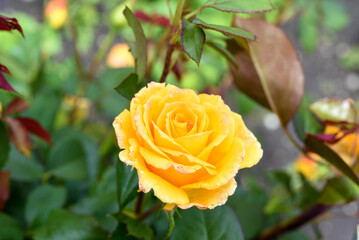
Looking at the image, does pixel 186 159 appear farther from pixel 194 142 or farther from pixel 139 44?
pixel 139 44

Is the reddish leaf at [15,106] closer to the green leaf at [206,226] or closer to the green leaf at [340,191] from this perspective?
the green leaf at [206,226]

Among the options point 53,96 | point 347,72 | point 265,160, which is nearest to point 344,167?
point 53,96

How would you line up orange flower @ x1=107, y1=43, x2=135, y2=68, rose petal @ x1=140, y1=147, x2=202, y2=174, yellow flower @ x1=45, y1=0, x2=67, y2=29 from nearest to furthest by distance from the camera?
1. rose petal @ x1=140, y1=147, x2=202, y2=174
2. yellow flower @ x1=45, y1=0, x2=67, y2=29
3. orange flower @ x1=107, y1=43, x2=135, y2=68

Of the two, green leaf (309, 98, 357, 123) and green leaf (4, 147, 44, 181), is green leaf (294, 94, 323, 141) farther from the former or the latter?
green leaf (4, 147, 44, 181)

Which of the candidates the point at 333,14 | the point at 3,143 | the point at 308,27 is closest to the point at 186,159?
the point at 3,143

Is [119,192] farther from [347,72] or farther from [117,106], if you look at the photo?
[347,72]

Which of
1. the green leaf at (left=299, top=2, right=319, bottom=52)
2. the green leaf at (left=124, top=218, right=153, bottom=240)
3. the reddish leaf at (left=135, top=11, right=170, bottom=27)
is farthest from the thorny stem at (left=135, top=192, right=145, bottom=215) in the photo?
the green leaf at (left=299, top=2, right=319, bottom=52)

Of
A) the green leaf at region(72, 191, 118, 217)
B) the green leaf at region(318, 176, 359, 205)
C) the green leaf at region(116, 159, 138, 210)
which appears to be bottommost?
the green leaf at region(318, 176, 359, 205)

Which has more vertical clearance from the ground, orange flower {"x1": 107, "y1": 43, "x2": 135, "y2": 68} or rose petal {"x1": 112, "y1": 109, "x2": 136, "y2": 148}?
rose petal {"x1": 112, "y1": 109, "x2": 136, "y2": 148}
